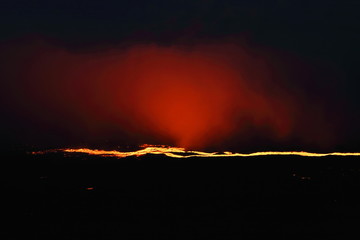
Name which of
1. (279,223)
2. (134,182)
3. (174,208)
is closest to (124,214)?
(174,208)

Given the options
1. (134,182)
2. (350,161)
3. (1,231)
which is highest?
(350,161)

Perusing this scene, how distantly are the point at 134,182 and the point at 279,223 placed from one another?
8913 mm

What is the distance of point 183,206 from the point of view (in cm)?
1303

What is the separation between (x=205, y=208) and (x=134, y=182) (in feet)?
20.9

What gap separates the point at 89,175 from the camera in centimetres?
2152

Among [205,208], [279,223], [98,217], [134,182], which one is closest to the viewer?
[279,223]

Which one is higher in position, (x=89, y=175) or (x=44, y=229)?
(x=89, y=175)

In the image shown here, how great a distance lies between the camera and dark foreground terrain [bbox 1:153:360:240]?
10375 millimetres

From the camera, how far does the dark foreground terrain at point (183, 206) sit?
1038 cm

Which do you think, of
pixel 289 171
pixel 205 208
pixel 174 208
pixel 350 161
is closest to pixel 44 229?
pixel 174 208

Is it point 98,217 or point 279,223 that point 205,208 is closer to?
point 279,223

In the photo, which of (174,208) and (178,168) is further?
(178,168)

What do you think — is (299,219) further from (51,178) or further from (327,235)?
(51,178)

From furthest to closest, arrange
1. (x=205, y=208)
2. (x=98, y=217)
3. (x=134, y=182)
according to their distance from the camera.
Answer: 1. (x=134, y=182)
2. (x=205, y=208)
3. (x=98, y=217)
